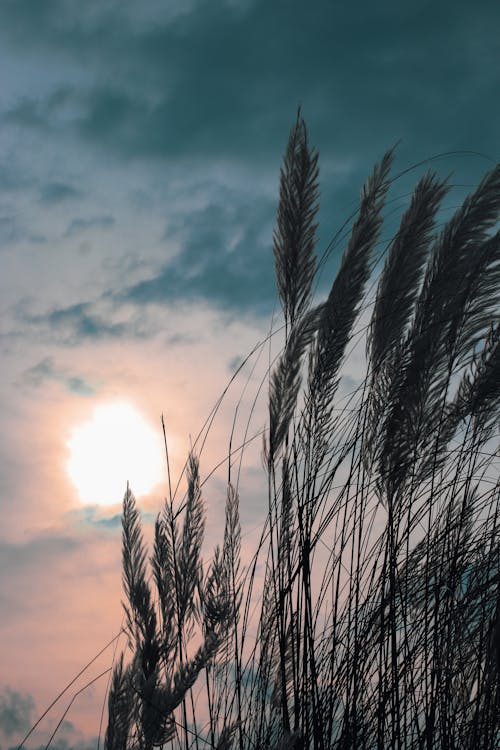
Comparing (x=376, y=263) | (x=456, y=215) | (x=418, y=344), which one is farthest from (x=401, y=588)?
(x=456, y=215)

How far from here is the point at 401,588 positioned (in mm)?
2137

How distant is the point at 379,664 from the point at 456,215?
4.20 feet

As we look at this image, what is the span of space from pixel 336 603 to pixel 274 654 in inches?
9.5

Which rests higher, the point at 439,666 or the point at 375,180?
the point at 375,180

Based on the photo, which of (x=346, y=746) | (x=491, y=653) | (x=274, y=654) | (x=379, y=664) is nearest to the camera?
(x=491, y=653)

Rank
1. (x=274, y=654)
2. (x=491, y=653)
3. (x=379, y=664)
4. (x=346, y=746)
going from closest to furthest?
(x=491, y=653)
(x=346, y=746)
(x=379, y=664)
(x=274, y=654)

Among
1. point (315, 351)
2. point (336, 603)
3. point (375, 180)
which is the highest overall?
point (375, 180)

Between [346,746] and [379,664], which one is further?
[379,664]

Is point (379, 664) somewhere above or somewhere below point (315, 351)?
below

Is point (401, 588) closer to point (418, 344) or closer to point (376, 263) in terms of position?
point (418, 344)

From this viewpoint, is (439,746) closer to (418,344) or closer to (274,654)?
(274,654)

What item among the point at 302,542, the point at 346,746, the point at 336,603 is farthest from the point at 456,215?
the point at 346,746

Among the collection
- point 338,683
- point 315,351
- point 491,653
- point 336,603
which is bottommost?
point 491,653

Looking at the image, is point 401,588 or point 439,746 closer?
point 439,746
